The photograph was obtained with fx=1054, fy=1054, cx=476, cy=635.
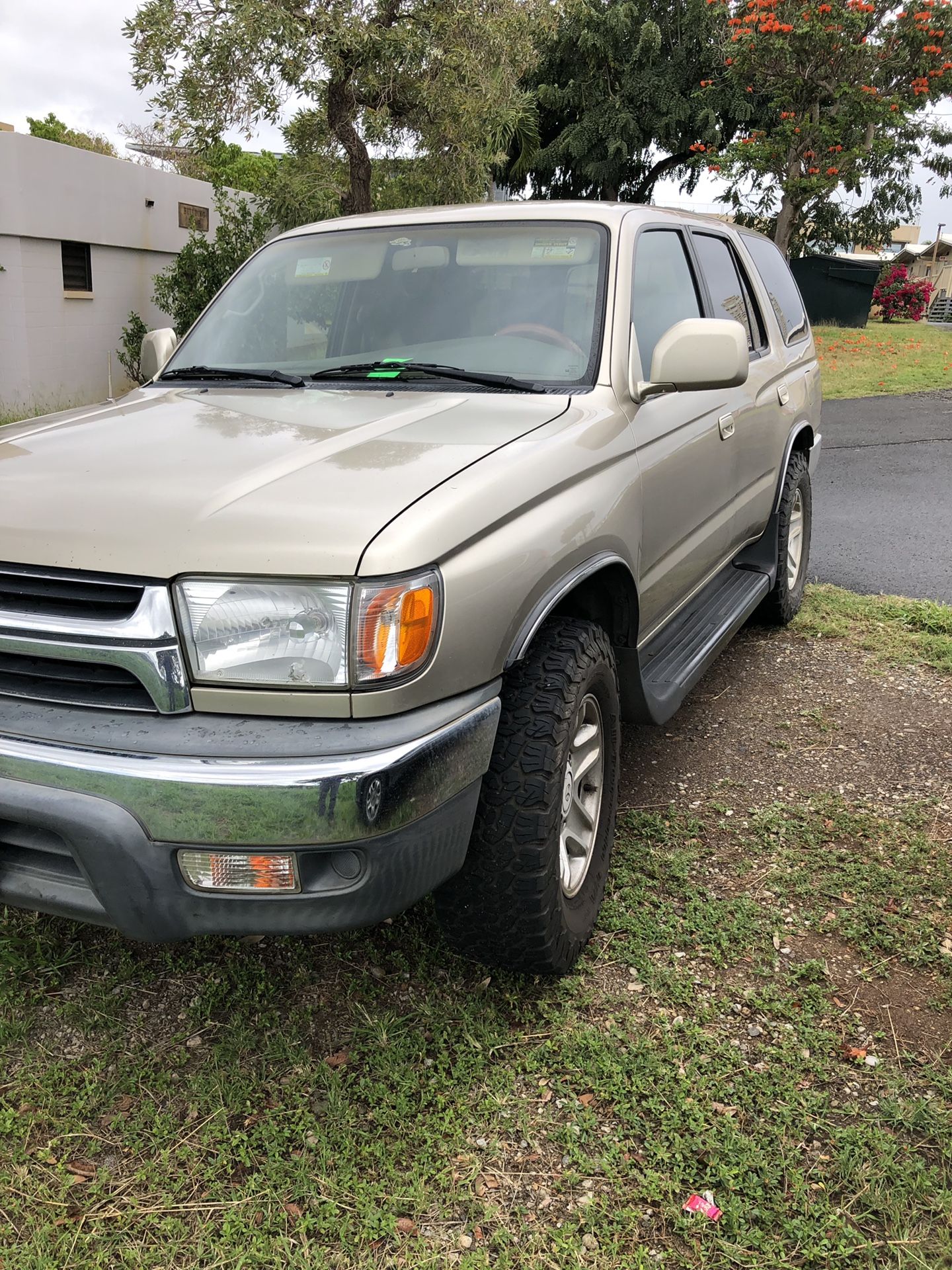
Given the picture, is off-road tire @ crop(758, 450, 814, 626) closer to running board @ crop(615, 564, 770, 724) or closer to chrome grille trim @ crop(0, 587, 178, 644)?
running board @ crop(615, 564, 770, 724)

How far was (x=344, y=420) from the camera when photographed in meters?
2.64

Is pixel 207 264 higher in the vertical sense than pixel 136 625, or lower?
higher

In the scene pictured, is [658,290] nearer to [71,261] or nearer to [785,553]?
[785,553]

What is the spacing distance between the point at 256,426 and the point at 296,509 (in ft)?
2.11

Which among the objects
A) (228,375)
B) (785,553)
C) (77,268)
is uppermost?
(77,268)

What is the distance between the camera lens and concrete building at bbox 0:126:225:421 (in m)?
12.7

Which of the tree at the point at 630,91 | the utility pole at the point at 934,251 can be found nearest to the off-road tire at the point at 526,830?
the tree at the point at 630,91

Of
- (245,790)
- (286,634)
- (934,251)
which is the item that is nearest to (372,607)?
(286,634)

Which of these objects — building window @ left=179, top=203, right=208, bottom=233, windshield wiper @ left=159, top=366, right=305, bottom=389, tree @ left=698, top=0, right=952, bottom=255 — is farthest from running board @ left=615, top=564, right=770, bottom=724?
tree @ left=698, top=0, right=952, bottom=255

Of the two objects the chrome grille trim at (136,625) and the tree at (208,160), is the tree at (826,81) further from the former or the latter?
the chrome grille trim at (136,625)

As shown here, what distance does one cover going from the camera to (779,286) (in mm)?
5320

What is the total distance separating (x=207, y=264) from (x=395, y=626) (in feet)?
41.0

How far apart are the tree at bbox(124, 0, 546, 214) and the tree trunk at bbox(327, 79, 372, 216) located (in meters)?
0.01

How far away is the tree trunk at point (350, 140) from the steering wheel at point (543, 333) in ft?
32.4
